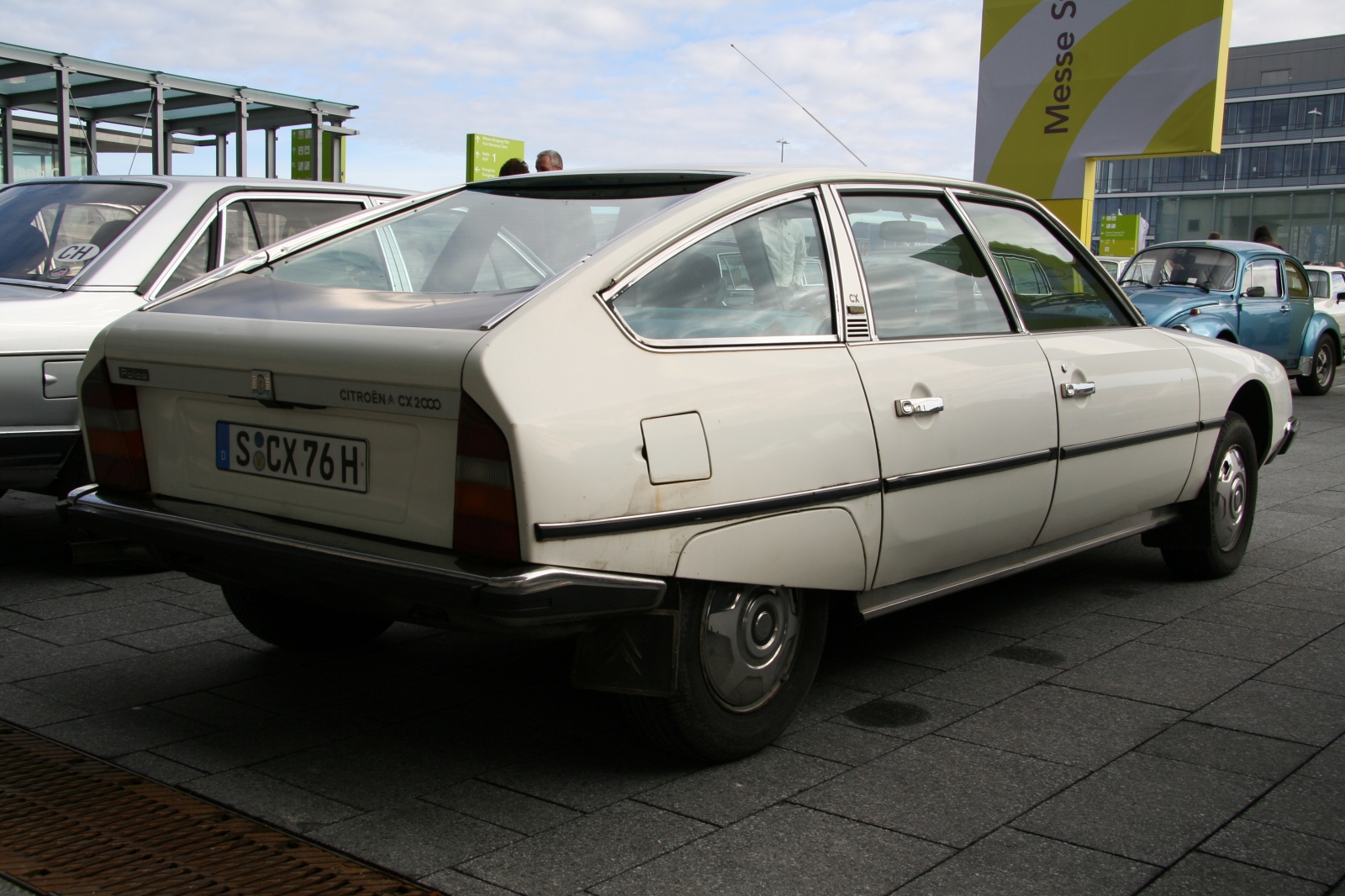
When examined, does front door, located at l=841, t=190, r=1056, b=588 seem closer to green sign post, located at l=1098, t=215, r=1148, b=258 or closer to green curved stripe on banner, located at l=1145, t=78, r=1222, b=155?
green curved stripe on banner, located at l=1145, t=78, r=1222, b=155

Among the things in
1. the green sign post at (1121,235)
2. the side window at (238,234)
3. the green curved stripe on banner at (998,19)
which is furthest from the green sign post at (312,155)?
the green sign post at (1121,235)

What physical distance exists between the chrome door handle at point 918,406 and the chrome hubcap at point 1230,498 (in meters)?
2.25

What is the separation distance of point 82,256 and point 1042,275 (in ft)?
13.2

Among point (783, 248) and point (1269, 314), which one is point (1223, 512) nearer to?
point (783, 248)

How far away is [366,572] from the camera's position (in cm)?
266

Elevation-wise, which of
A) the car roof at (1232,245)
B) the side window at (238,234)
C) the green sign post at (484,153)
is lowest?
the side window at (238,234)

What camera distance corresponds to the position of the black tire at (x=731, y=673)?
2920 mm

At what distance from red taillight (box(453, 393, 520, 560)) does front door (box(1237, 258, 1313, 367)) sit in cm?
1177

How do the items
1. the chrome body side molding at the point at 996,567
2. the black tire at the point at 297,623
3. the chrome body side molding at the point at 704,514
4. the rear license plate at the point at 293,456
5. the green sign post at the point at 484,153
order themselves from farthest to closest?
the green sign post at the point at 484,153 → the black tire at the point at 297,623 → the chrome body side molding at the point at 996,567 → the rear license plate at the point at 293,456 → the chrome body side molding at the point at 704,514

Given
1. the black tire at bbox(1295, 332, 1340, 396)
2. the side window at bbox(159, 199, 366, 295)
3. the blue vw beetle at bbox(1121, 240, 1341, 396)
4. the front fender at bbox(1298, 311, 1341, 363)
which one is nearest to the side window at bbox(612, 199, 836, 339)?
the side window at bbox(159, 199, 366, 295)

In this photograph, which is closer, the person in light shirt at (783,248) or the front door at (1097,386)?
the person in light shirt at (783,248)

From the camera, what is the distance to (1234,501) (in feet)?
17.3

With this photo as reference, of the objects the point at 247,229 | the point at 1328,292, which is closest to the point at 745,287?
the point at 247,229

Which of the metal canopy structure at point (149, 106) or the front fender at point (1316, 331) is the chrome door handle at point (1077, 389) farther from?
the metal canopy structure at point (149, 106)
